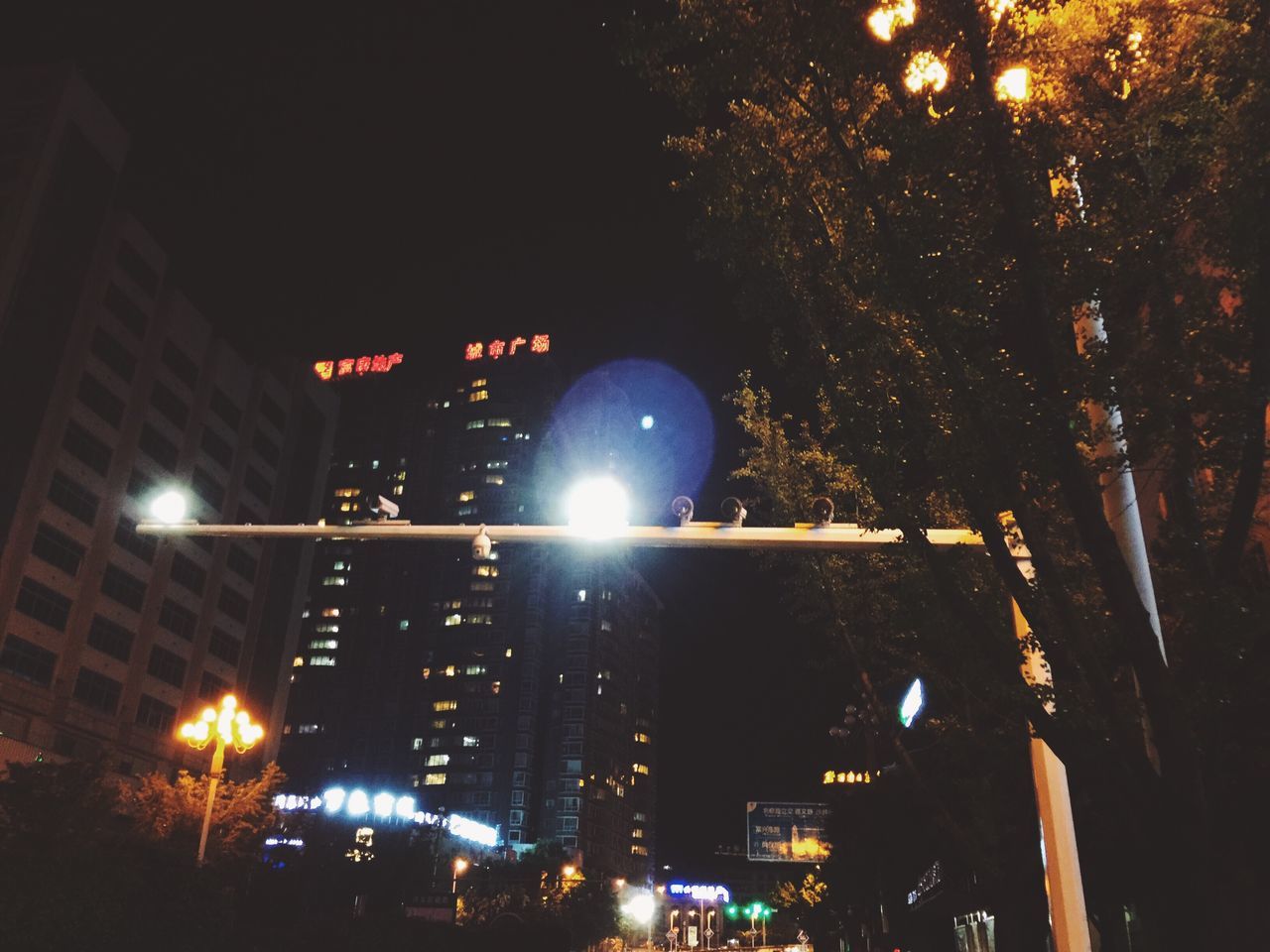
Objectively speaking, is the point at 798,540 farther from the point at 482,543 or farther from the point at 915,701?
the point at 915,701

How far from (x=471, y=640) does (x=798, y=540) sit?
146 meters

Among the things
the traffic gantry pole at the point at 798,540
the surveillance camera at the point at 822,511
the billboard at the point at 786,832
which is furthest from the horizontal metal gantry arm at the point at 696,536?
the billboard at the point at 786,832

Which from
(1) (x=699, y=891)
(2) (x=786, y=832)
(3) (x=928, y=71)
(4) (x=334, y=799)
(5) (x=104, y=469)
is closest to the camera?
(3) (x=928, y=71)

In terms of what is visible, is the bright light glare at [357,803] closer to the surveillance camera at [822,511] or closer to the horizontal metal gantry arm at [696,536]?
the horizontal metal gantry arm at [696,536]

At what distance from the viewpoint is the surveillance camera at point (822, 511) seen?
10453mm

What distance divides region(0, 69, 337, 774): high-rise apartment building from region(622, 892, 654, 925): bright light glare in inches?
2815

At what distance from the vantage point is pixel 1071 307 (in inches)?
277

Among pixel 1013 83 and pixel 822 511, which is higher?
pixel 1013 83

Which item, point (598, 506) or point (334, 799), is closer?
point (598, 506)

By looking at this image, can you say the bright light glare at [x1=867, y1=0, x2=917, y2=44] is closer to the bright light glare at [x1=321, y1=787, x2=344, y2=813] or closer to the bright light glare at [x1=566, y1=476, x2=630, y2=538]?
the bright light glare at [x1=566, y1=476, x2=630, y2=538]

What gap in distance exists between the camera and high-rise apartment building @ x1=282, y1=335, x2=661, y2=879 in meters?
145

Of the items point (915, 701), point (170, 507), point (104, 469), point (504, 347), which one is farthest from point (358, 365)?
point (170, 507)

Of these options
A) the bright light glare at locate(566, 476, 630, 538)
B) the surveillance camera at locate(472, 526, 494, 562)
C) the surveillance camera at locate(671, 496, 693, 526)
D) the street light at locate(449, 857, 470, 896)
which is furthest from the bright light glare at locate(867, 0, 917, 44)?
the street light at locate(449, 857, 470, 896)

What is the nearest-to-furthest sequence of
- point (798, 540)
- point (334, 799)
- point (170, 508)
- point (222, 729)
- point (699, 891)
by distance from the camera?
point (798, 540)
point (170, 508)
point (222, 729)
point (334, 799)
point (699, 891)
